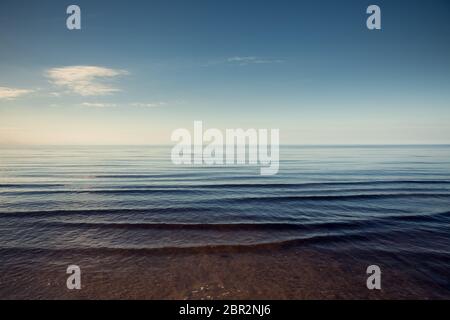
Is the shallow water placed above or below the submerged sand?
above

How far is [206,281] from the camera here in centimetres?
627

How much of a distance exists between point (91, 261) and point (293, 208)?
1019 centimetres

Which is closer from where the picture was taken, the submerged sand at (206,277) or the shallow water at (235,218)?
the submerged sand at (206,277)

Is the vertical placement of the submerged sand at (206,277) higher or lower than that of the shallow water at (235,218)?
lower

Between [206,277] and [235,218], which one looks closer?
[206,277]

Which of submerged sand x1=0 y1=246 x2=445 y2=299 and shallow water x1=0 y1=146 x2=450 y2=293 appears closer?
submerged sand x1=0 y1=246 x2=445 y2=299

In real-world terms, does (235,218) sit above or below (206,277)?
above

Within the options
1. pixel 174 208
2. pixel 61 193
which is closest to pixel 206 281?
pixel 174 208

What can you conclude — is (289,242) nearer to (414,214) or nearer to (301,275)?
(301,275)
